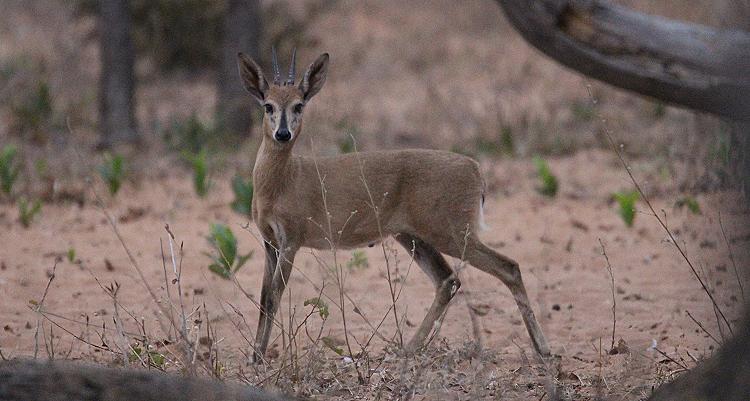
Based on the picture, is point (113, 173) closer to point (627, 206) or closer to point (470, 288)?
point (470, 288)

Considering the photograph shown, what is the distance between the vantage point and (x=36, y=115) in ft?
41.9

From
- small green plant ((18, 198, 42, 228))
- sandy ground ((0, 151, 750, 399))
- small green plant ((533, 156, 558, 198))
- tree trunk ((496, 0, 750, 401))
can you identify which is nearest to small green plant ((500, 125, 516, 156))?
sandy ground ((0, 151, 750, 399))

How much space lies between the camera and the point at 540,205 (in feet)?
34.4

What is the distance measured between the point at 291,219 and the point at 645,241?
3.85 m

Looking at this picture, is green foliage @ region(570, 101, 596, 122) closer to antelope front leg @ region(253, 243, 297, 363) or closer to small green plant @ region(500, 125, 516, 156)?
small green plant @ region(500, 125, 516, 156)

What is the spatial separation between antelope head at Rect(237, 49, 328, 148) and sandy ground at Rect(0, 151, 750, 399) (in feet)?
3.20

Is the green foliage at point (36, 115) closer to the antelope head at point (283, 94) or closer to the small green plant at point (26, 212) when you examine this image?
the small green plant at point (26, 212)

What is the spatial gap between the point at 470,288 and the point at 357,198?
4.38ft

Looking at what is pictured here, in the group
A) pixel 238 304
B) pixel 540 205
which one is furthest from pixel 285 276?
pixel 540 205

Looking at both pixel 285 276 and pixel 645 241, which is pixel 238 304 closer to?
pixel 285 276

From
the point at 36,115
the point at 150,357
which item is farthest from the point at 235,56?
the point at 150,357

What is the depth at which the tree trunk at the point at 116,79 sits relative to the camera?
12970mm

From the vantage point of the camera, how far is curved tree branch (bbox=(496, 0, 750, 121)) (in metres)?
4.43

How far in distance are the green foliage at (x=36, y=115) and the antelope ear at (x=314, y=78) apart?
6.86m
